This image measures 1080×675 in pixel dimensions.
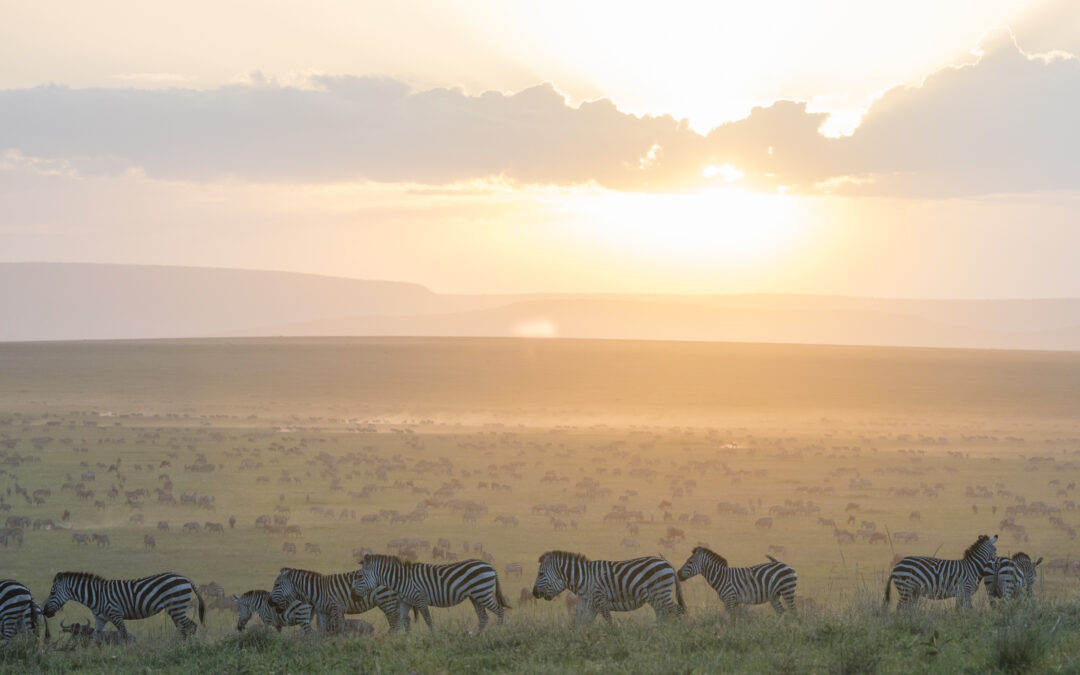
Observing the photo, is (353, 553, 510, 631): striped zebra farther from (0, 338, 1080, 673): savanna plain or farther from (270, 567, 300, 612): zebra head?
(270, 567, 300, 612): zebra head

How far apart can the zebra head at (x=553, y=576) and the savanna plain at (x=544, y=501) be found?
1.25 meters

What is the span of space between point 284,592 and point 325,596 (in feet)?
1.93

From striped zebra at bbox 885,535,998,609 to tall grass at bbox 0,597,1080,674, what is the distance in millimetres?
2184

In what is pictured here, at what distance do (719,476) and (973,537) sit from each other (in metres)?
14.3

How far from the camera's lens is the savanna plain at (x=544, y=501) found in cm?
1061

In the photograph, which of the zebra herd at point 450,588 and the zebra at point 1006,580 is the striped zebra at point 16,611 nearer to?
the zebra herd at point 450,588

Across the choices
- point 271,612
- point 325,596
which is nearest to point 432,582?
point 325,596

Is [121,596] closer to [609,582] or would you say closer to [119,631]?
[119,631]

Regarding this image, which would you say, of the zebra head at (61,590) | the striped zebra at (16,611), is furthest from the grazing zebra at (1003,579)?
the zebra head at (61,590)

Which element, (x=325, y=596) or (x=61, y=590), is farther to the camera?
(x=61, y=590)

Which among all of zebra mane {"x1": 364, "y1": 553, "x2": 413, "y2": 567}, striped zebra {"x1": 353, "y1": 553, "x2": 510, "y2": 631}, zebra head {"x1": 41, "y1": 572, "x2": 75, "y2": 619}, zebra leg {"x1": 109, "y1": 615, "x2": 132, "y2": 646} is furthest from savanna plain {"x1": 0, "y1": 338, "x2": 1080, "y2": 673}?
zebra mane {"x1": 364, "y1": 553, "x2": 413, "y2": 567}

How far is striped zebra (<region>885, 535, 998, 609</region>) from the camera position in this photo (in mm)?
14195

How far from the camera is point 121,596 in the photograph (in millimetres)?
15219

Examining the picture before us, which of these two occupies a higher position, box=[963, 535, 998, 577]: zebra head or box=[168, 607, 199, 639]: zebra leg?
box=[963, 535, 998, 577]: zebra head
